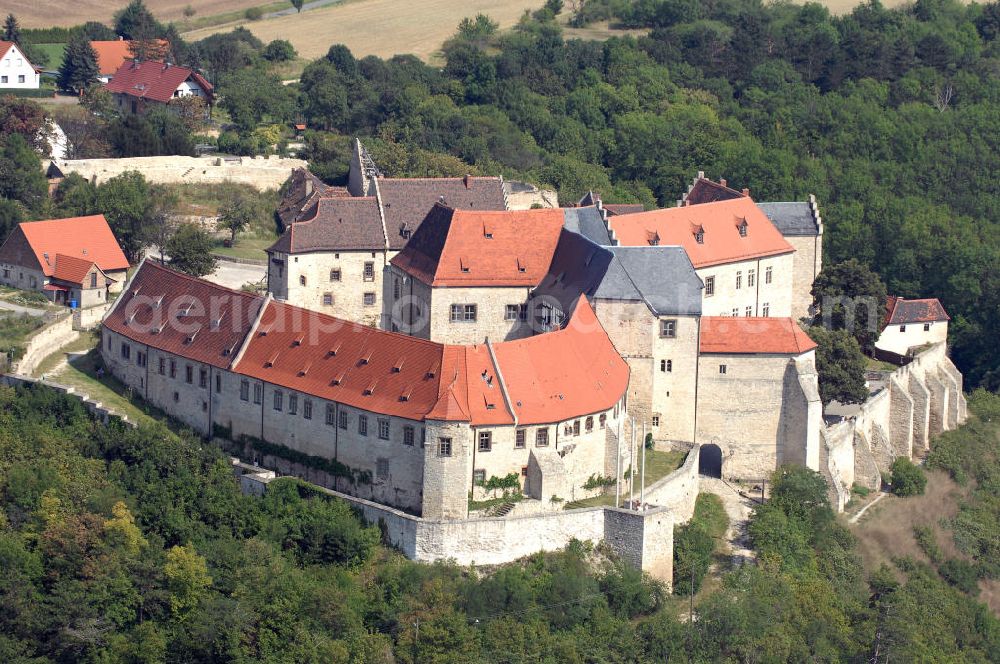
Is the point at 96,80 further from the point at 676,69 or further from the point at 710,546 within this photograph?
the point at 710,546

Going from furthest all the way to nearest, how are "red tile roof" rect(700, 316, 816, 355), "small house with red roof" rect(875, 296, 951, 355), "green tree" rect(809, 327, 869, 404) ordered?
1. "small house with red roof" rect(875, 296, 951, 355)
2. "green tree" rect(809, 327, 869, 404)
3. "red tile roof" rect(700, 316, 816, 355)

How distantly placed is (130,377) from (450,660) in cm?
2506

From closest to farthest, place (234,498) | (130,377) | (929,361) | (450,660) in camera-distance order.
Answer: (450,660) → (234,498) → (130,377) → (929,361)

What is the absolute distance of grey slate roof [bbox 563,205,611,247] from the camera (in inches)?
3846

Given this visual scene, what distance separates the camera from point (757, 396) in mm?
90938

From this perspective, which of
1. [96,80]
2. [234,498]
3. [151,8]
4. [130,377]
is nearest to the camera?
[234,498]

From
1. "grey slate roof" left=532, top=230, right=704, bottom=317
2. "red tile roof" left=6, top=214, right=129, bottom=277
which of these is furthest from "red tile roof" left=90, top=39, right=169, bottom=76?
"grey slate roof" left=532, top=230, right=704, bottom=317

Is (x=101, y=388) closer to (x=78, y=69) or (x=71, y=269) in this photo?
(x=71, y=269)

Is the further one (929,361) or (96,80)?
(96,80)

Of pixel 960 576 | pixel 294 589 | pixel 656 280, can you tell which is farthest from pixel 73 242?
pixel 960 576

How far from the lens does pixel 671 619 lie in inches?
3152

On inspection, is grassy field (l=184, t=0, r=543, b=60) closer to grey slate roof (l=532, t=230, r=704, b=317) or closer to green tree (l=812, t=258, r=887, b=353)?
green tree (l=812, t=258, r=887, b=353)

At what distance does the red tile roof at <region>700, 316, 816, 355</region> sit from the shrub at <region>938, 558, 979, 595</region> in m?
13.5

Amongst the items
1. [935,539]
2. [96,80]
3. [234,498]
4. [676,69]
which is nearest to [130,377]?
[234,498]
